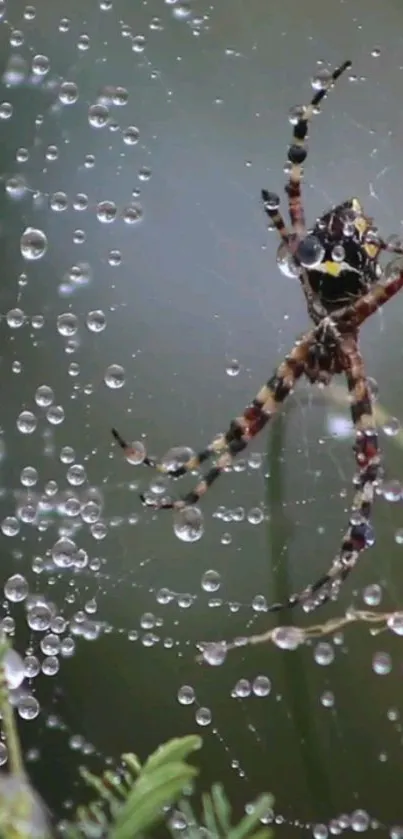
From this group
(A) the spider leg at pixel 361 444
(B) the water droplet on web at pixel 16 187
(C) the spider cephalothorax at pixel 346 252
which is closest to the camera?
(C) the spider cephalothorax at pixel 346 252

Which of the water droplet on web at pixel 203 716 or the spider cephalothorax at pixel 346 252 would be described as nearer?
the spider cephalothorax at pixel 346 252

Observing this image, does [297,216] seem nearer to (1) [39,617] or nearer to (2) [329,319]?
(2) [329,319]

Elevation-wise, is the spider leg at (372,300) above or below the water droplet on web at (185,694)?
above

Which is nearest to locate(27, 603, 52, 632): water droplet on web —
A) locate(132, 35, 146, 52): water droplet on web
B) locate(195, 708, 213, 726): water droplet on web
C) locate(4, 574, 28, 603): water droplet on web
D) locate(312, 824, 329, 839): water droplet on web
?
locate(4, 574, 28, 603): water droplet on web

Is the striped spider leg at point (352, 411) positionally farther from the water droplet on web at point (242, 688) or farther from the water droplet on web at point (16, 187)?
the water droplet on web at point (16, 187)

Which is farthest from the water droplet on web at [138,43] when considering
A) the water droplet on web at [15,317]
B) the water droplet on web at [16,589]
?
the water droplet on web at [16,589]

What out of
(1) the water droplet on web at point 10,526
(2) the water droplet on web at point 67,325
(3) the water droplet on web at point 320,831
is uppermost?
(2) the water droplet on web at point 67,325

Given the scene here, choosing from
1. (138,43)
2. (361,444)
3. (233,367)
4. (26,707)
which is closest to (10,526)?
(26,707)
